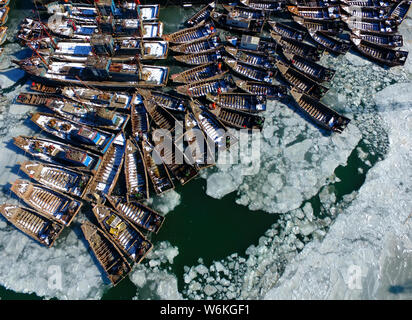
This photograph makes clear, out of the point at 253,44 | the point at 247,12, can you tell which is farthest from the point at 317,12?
the point at 253,44

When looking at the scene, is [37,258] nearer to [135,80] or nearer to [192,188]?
[192,188]

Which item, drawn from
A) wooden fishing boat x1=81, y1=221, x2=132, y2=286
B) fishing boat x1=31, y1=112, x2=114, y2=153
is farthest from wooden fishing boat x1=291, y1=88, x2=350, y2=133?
wooden fishing boat x1=81, y1=221, x2=132, y2=286

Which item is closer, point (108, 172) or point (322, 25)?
point (108, 172)

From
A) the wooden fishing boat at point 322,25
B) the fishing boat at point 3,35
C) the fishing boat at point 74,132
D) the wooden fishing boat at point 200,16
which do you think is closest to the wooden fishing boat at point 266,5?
the wooden fishing boat at point 322,25

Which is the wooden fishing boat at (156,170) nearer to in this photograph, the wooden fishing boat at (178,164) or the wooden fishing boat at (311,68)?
the wooden fishing boat at (178,164)

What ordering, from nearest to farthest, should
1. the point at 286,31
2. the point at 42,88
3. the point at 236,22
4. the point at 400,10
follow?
1. the point at 42,88
2. the point at 236,22
3. the point at 286,31
4. the point at 400,10

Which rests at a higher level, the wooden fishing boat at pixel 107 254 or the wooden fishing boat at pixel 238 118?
the wooden fishing boat at pixel 238 118

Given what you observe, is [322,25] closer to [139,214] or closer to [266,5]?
[266,5]
